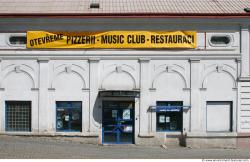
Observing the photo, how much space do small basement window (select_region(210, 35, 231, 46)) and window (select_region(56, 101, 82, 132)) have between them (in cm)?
818

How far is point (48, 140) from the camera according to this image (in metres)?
26.7

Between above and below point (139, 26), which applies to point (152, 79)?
below

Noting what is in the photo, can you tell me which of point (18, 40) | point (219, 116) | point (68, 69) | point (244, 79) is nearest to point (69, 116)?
point (68, 69)

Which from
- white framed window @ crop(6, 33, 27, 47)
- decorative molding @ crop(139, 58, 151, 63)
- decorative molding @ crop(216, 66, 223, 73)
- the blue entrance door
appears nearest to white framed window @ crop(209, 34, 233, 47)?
decorative molding @ crop(216, 66, 223, 73)

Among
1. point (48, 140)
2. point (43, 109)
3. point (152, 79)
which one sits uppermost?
point (152, 79)

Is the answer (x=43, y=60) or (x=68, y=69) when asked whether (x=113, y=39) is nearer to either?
(x=68, y=69)

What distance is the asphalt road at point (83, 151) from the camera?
2103cm

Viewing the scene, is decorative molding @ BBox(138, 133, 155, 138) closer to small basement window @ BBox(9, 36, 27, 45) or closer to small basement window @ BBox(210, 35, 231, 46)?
small basement window @ BBox(210, 35, 231, 46)

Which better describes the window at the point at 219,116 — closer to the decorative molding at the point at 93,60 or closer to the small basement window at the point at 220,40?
the small basement window at the point at 220,40

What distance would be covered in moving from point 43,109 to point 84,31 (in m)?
4.84

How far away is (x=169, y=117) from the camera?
2773cm

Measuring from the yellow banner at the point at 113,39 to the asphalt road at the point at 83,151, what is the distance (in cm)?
525

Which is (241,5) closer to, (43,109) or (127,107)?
(127,107)

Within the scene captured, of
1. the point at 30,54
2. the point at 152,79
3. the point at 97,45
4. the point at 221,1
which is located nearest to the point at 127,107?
the point at 152,79
